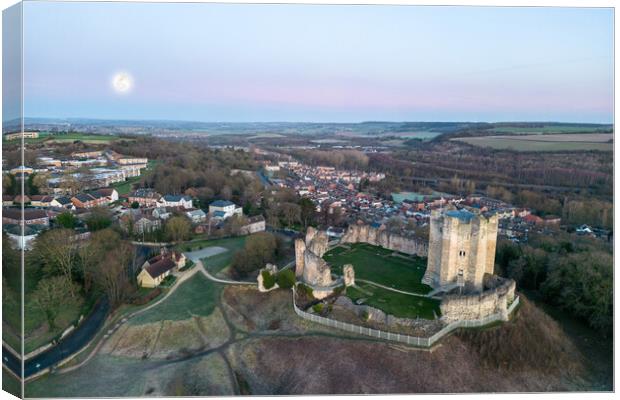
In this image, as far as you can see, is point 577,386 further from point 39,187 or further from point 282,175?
point 282,175

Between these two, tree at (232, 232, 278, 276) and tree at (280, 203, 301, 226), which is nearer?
tree at (232, 232, 278, 276)

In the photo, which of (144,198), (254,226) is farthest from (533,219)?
(144,198)

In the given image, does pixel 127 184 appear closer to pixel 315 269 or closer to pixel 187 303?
pixel 187 303

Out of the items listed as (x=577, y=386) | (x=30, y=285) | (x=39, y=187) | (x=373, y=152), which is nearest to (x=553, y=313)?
(x=577, y=386)

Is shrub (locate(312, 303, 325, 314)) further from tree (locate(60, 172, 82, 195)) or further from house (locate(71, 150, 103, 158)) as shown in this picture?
house (locate(71, 150, 103, 158))

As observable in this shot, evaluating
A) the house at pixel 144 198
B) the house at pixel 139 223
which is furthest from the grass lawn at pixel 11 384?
the house at pixel 144 198

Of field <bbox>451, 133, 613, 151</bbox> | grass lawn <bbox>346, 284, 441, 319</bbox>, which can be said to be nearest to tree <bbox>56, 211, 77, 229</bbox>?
grass lawn <bbox>346, 284, 441, 319</bbox>
